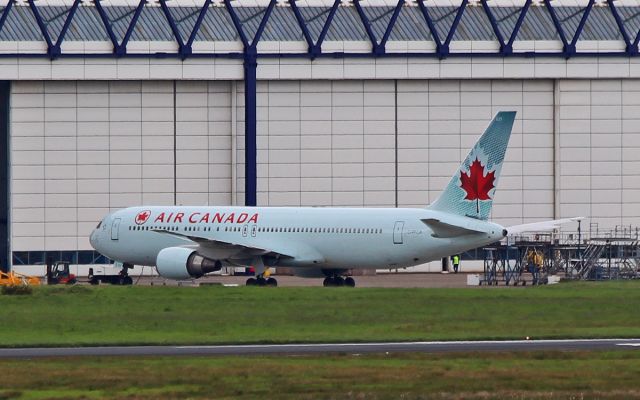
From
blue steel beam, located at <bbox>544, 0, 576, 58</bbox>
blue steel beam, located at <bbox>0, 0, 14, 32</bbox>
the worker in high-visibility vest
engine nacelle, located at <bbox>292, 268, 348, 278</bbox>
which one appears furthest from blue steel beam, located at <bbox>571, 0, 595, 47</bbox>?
blue steel beam, located at <bbox>0, 0, 14, 32</bbox>

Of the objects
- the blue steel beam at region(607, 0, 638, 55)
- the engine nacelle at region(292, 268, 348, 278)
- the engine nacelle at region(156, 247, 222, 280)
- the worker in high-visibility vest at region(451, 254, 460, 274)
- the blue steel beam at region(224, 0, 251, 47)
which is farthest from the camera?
the blue steel beam at region(607, 0, 638, 55)

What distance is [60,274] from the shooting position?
88625 millimetres

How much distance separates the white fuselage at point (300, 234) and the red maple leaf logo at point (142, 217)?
0.17ft

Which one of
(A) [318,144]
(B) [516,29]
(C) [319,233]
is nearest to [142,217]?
(C) [319,233]

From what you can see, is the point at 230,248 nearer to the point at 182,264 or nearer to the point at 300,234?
the point at 182,264

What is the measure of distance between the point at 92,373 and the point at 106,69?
187 ft

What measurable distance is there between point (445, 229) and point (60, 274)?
85.0ft

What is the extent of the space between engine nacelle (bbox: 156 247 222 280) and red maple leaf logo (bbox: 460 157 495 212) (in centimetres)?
1304

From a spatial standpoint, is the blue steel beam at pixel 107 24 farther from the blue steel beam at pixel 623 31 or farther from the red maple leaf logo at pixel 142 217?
the blue steel beam at pixel 623 31

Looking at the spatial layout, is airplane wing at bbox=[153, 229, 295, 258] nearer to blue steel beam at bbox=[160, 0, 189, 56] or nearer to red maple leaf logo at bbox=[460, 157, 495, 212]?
red maple leaf logo at bbox=[460, 157, 495, 212]

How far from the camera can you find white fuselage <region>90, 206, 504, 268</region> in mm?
74500

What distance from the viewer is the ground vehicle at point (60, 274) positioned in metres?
85.0

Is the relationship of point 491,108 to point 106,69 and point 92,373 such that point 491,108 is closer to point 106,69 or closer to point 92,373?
point 106,69

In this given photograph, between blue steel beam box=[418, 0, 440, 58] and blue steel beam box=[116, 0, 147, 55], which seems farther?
blue steel beam box=[418, 0, 440, 58]
